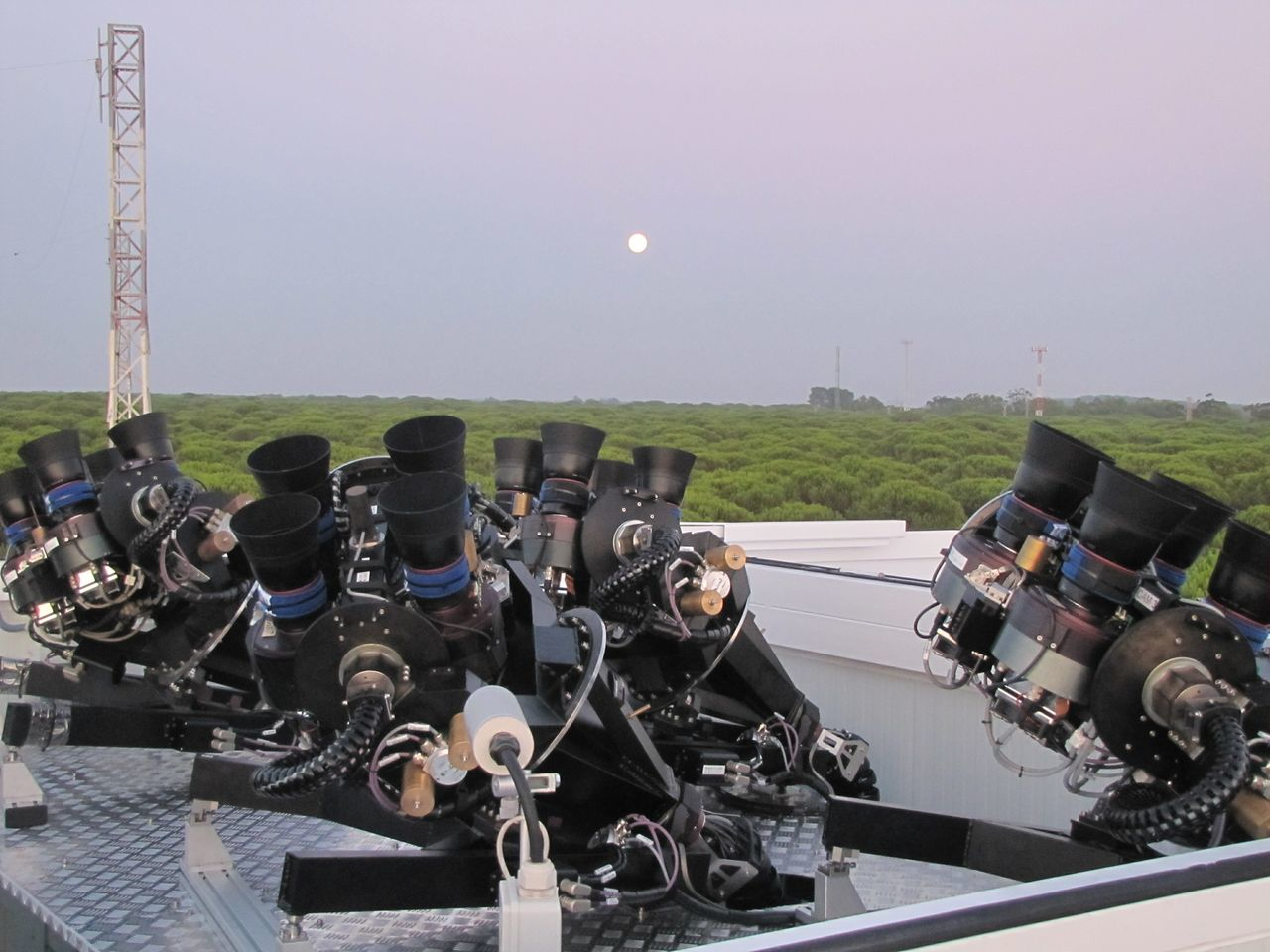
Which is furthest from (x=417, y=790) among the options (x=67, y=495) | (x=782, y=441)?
(x=782, y=441)

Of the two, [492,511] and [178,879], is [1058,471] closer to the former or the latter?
[492,511]

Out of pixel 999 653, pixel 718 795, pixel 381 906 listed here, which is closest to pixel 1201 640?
pixel 999 653

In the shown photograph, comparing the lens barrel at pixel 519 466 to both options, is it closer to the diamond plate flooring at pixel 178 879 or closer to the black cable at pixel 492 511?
the black cable at pixel 492 511

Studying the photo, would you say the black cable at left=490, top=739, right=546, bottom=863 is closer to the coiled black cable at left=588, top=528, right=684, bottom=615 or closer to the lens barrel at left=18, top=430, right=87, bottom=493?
the coiled black cable at left=588, top=528, right=684, bottom=615

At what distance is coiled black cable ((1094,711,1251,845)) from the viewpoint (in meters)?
1.96

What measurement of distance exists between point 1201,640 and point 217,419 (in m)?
19.1

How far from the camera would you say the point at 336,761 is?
1968 mm

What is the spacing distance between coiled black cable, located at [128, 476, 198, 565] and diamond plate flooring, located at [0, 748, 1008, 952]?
2.50 ft

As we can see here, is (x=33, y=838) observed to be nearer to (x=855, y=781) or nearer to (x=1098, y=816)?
(x=855, y=781)

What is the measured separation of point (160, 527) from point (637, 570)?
133 centimetres

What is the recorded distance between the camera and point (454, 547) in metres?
2.29

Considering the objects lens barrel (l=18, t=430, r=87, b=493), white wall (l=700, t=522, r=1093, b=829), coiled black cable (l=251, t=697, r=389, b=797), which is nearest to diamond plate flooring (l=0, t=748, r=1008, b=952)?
white wall (l=700, t=522, r=1093, b=829)

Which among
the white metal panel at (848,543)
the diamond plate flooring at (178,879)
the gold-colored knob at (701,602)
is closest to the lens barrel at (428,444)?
the gold-colored knob at (701,602)

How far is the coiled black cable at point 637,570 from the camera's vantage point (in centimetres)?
322
